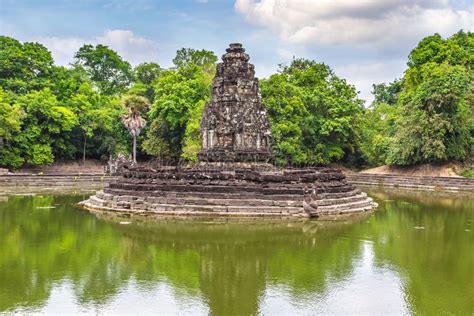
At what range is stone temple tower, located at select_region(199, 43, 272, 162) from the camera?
2327 centimetres

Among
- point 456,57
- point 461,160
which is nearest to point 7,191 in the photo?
point 461,160

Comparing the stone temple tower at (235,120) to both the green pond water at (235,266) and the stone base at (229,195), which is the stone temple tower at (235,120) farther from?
the green pond water at (235,266)

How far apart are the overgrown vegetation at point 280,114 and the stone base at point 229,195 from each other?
58.7ft

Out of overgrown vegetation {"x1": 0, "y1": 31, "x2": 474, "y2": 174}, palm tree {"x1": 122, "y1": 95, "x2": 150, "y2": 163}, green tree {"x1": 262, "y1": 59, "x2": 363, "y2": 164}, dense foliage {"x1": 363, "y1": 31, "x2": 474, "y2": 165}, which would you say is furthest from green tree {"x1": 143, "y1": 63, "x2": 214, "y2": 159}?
dense foliage {"x1": 363, "y1": 31, "x2": 474, "y2": 165}

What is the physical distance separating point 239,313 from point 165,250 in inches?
210

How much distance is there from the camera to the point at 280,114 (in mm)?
40906

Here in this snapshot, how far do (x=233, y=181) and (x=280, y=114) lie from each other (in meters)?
21.7

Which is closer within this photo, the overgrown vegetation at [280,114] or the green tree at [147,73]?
the overgrown vegetation at [280,114]

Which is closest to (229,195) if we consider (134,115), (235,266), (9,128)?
(235,266)

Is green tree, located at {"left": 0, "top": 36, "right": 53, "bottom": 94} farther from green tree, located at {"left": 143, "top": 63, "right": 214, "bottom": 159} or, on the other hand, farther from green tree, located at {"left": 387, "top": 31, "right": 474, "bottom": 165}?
green tree, located at {"left": 387, "top": 31, "right": 474, "bottom": 165}

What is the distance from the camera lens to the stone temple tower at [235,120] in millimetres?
23266

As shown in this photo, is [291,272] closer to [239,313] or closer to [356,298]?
[356,298]

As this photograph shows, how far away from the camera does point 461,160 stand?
38500 mm

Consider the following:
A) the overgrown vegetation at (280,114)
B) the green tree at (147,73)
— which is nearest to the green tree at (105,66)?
the green tree at (147,73)
